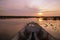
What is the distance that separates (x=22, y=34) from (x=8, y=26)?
0.60ft

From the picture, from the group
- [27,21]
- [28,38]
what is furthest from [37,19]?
[28,38]

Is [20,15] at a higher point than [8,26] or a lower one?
higher

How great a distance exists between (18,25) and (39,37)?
27cm

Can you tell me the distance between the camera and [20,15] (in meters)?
1.84

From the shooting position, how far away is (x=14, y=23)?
1.82m

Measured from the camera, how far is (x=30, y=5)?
1.85 metres

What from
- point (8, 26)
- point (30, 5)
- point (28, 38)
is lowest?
point (28, 38)

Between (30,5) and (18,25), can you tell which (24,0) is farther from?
(18,25)

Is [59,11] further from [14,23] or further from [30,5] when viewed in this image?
[14,23]

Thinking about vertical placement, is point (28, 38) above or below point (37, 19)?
below

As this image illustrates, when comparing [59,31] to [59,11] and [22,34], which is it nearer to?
[59,11]

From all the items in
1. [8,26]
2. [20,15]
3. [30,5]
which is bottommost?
[8,26]

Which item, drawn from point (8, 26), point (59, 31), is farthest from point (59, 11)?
point (8, 26)

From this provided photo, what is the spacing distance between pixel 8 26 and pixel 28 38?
0.26 m
